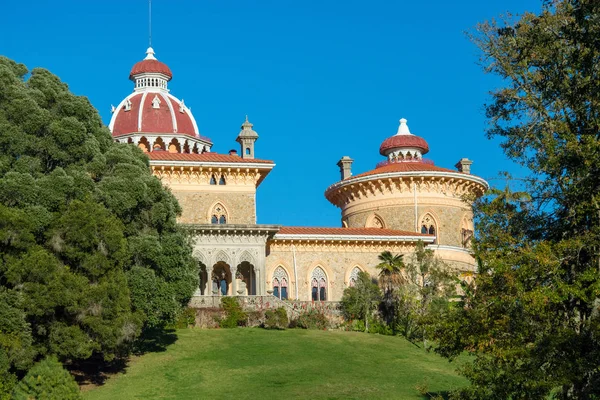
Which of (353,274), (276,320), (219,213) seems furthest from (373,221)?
(276,320)

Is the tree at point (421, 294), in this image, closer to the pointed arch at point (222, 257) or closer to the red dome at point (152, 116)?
the pointed arch at point (222, 257)

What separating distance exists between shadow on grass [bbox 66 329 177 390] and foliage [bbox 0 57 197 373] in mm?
1411

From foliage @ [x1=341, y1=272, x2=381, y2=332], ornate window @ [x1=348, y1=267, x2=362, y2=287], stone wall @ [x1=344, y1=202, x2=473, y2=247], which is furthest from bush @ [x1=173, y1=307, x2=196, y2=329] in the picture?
stone wall @ [x1=344, y1=202, x2=473, y2=247]

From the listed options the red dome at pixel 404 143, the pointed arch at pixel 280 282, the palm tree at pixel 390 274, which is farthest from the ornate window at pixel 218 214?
the red dome at pixel 404 143

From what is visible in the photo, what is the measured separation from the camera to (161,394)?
28.4 m

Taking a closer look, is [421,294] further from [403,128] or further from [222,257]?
[403,128]

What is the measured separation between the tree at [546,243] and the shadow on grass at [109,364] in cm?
1507

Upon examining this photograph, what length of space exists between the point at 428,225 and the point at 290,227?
9378mm

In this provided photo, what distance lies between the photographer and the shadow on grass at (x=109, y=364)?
30688mm

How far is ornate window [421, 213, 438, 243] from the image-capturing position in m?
54.3

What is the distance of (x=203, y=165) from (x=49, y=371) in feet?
73.6

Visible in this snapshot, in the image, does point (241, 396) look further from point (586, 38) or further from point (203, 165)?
point (203, 165)

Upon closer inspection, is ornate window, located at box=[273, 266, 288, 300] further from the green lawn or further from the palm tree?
the green lawn

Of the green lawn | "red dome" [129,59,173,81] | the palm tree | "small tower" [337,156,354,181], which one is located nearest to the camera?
the green lawn
